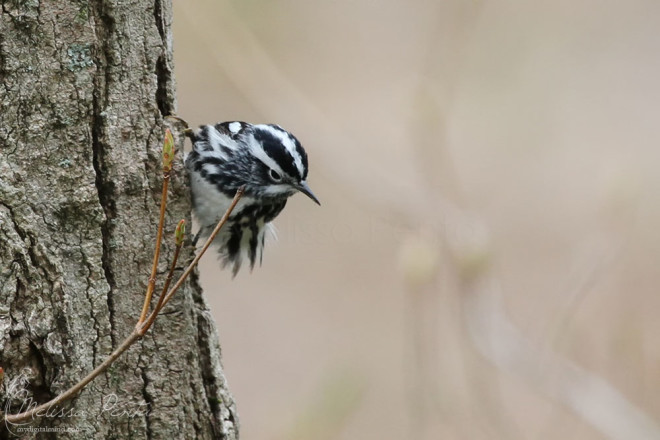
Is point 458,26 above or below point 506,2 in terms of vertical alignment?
below

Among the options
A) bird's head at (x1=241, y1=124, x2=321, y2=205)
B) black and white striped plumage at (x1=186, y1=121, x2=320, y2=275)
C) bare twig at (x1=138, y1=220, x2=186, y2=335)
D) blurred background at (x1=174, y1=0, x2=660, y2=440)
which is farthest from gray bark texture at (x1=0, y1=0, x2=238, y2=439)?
blurred background at (x1=174, y1=0, x2=660, y2=440)

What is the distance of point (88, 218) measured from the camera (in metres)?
2.67

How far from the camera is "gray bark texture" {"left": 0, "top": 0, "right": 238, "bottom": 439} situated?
8.36 ft

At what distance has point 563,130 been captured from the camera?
10078 mm

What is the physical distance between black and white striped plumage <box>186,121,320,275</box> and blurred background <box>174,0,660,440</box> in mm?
847

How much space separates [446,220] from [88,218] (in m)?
2.85

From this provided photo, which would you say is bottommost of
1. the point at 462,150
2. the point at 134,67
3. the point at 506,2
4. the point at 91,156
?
the point at 91,156

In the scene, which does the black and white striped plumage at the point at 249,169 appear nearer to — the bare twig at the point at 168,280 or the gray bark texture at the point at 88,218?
the gray bark texture at the point at 88,218

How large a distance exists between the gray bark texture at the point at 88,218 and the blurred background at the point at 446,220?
70.7 inches

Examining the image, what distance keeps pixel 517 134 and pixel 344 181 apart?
447 centimetres

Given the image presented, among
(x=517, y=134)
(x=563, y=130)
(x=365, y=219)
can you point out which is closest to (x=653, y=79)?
(x=563, y=130)

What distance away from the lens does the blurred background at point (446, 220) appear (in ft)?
15.7

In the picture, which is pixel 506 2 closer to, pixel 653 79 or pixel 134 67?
pixel 653 79

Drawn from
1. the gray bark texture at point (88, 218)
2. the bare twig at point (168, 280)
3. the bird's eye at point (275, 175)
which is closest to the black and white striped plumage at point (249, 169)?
the bird's eye at point (275, 175)
